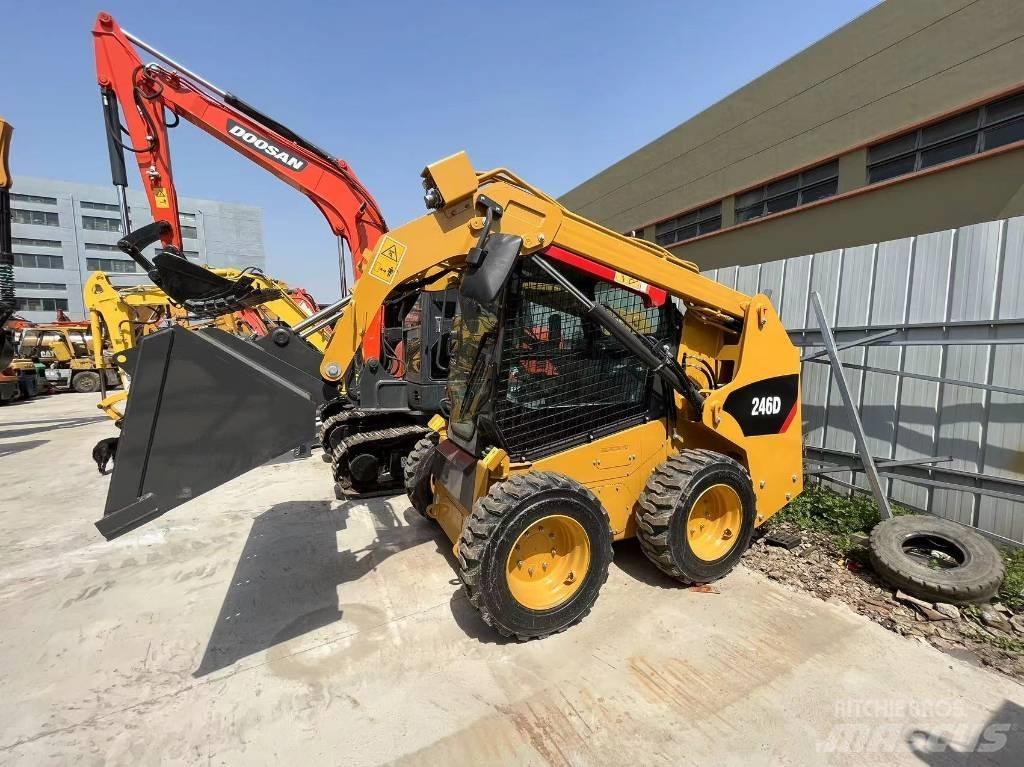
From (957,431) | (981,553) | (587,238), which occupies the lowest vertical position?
(981,553)

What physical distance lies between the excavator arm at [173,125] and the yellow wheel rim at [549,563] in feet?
9.87

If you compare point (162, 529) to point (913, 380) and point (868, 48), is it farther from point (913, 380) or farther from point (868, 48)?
point (868, 48)

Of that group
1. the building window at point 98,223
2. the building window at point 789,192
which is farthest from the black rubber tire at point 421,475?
the building window at point 98,223

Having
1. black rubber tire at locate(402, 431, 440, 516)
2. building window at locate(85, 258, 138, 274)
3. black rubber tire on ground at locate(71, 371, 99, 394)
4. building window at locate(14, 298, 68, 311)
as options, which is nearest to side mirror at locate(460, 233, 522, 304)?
black rubber tire at locate(402, 431, 440, 516)

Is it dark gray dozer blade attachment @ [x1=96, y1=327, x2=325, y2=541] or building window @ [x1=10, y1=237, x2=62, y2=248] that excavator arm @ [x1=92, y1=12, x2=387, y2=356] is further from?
building window @ [x1=10, y1=237, x2=62, y2=248]

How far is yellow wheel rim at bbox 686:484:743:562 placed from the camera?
364cm

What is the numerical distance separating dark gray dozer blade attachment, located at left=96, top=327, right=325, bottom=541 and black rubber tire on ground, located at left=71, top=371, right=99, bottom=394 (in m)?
22.5

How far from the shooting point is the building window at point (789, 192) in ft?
31.6

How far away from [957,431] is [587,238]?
381 cm

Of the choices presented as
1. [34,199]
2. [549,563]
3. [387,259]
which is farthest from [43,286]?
[549,563]

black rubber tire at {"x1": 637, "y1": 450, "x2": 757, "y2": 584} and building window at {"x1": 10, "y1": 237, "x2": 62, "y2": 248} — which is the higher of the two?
building window at {"x1": 10, "y1": 237, "x2": 62, "y2": 248}

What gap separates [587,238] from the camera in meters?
3.02

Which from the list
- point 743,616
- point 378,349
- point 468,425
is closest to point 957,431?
point 743,616

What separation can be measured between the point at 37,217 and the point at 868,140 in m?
60.2
